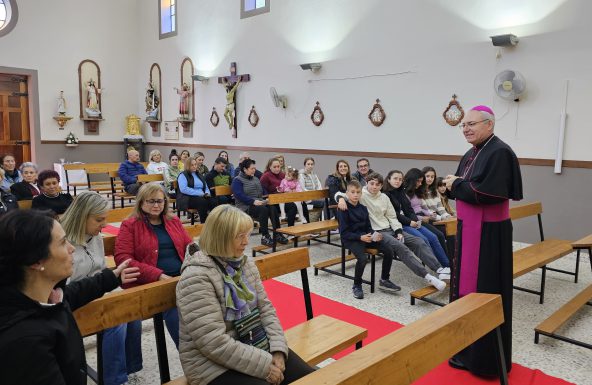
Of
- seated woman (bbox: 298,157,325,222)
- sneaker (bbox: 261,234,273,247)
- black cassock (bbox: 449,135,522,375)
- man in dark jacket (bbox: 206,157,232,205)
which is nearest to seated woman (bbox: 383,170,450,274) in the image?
sneaker (bbox: 261,234,273,247)

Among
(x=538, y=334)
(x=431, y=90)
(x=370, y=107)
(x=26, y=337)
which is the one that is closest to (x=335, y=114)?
(x=370, y=107)

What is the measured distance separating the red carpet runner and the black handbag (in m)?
1.28

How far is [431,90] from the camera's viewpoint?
771 centimetres

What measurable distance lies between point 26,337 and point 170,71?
1313 cm

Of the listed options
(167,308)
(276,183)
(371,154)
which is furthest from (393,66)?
(167,308)

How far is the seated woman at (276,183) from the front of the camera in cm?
727

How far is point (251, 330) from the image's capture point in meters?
2.12

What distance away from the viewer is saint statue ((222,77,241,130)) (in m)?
11.3

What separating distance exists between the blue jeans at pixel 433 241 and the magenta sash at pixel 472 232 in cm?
205

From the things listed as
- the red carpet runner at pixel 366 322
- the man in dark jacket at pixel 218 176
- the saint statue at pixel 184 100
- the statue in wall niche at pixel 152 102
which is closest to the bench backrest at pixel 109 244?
the red carpet runner at pixel 366 322

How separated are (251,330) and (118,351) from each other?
1.09m

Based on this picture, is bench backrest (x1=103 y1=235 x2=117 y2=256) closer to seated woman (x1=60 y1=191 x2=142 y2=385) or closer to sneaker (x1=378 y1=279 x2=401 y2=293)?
seated woman (x1=60 y1=191 x2=142 y2=385)

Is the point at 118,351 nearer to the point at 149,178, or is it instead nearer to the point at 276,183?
the point at 276,183

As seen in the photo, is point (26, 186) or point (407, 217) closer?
point (407, 217)
